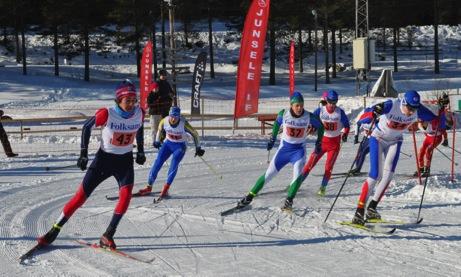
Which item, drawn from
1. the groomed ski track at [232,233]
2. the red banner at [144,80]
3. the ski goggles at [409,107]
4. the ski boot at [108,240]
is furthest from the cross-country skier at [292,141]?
the red banner at [144,80]

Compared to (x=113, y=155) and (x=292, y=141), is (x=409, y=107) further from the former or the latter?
(x=113, y=155)

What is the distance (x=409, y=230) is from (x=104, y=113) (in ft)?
14.1

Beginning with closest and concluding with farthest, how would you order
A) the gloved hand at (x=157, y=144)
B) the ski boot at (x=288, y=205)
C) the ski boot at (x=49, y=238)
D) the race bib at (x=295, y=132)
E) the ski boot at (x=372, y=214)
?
the ski boot at (x=49, y=238) → the ski boot at (x=372, y=214) → the ski boot at (x=288, y=205) → the race bib at (x=295, y=132) → the gloved hand at (x=157, y=144)

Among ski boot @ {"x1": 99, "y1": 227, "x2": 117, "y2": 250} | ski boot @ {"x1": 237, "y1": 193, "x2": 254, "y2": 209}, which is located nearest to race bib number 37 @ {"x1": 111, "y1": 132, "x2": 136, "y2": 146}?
ski boot @ {"x1": 99, "y1": 227, "x2": 117, "y2": 250}

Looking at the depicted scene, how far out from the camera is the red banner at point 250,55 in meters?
19.0

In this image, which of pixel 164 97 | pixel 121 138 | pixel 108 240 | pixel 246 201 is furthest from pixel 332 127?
pixel 164 97

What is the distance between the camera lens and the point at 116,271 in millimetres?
6410

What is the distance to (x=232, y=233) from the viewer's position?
8117 millimetres

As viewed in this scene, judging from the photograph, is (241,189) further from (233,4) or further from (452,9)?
(452,9)

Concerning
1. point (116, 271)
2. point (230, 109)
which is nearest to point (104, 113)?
point (116, 271)

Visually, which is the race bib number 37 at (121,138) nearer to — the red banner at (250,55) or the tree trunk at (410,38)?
the red banner at (250,55)

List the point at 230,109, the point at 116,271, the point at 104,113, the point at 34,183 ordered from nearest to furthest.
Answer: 1. the point at 116,271
2. the point at 104,113
3. the point at 34,183
4. the point at 230,109

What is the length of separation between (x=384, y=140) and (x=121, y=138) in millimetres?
3864

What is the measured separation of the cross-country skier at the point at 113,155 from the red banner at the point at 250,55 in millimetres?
11634
